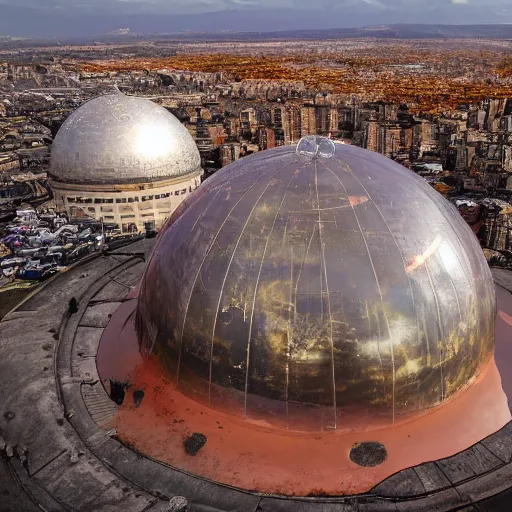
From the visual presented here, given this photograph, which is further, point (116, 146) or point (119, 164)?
point (119, 164)

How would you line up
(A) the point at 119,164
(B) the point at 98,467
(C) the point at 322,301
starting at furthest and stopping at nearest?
(A) the point at 119,164 → (B) the point at 98,467 → (C) the point at 322,301

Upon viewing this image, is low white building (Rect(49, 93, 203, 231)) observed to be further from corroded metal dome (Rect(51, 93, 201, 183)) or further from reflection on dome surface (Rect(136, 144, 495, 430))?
reflection on dome surface (Rect(136, 144, 495, 430))

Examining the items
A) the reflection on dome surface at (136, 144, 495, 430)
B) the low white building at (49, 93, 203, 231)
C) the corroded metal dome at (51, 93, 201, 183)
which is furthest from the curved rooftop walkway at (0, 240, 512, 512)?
the corroded metal dome at (51, 93, 201, 183)

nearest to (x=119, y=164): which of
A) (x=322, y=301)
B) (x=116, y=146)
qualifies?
(x=116, y=146)

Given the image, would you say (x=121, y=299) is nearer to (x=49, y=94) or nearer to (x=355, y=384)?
(x=355, y=384)

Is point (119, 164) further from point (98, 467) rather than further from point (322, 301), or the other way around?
point (322, 301)

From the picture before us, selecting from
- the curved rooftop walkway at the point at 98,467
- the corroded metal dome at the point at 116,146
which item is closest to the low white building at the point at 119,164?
the corroded metal dome at the point at 116,146

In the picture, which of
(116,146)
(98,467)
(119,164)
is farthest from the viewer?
(119,164)

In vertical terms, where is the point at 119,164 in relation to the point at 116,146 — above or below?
below
